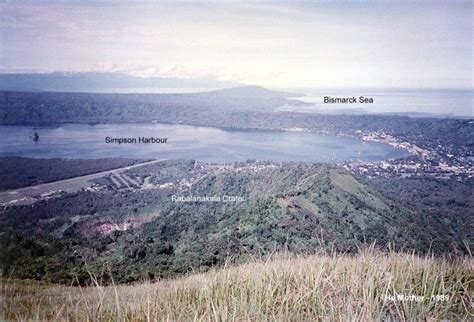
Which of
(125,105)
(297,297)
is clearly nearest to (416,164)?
(297,297)

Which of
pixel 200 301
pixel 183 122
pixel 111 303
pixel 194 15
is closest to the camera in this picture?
pixel 200 301

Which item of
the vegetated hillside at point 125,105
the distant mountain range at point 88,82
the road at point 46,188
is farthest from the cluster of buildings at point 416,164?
the road at point 46,188

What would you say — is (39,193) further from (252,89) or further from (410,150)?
(410,150)

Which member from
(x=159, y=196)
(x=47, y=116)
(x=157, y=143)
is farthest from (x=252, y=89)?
(x=47, y=116)

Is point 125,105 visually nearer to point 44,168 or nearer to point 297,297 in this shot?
point 44,168

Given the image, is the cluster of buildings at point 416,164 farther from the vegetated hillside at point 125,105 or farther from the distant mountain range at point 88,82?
the distant mountain range at point 88,82

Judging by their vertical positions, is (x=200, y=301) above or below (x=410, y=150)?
below
